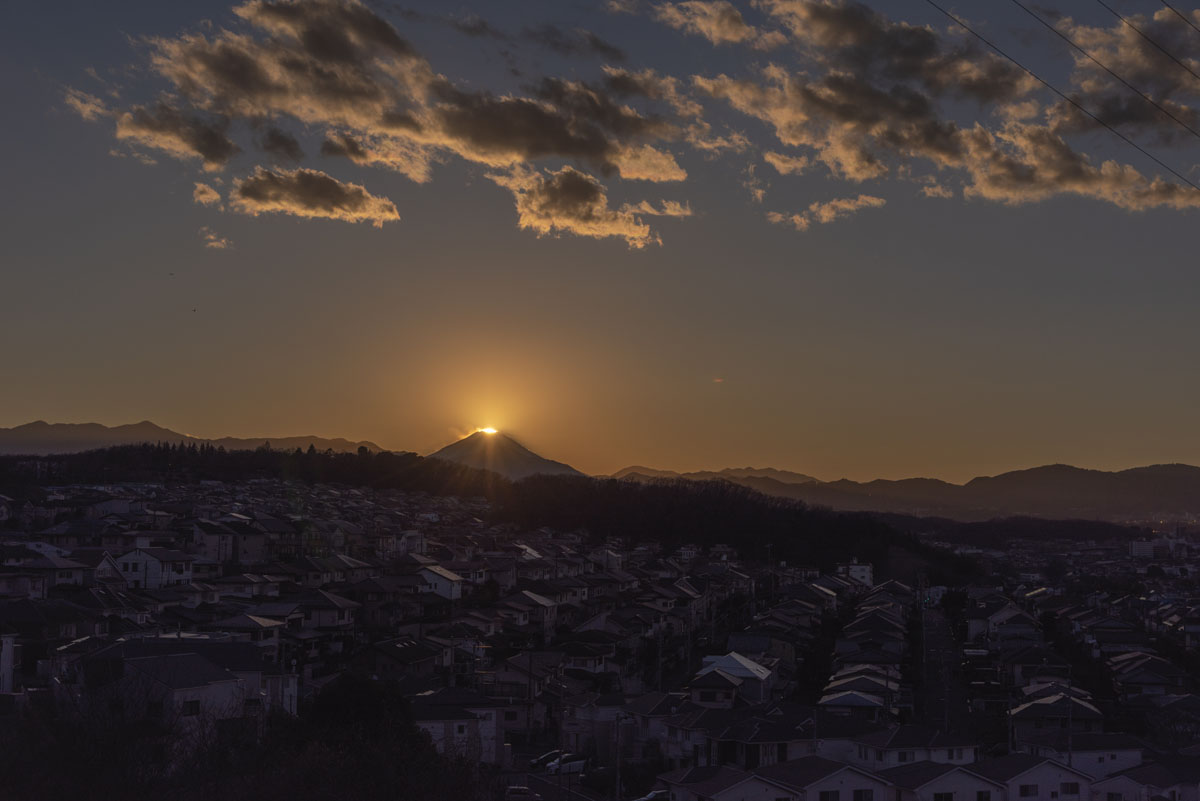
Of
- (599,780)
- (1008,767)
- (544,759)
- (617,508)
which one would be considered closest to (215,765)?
(599,780)

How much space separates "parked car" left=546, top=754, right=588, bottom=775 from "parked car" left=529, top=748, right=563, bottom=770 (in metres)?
0.17

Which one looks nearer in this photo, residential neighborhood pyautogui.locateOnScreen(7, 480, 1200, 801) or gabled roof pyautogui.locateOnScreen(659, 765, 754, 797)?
gabled roof pyautogui.locateOnScreen(659, 765, 754, 797)

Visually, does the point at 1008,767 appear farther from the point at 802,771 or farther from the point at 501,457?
the point at 501,457

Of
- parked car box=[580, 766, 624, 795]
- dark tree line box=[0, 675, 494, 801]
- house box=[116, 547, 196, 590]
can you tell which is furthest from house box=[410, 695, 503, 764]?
house box=[116, 547, 196, 590]

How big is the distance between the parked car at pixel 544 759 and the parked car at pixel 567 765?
17 centimetres

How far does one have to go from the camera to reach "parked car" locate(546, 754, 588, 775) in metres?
21.2

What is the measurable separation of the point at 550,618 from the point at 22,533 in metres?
19.7

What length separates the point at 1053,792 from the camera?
19312 mm

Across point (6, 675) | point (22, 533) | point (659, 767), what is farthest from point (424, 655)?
point (22, 533)

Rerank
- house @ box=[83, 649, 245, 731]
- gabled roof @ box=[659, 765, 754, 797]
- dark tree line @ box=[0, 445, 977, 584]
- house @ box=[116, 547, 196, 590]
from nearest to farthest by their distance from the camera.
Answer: house @ box=[83, 649, 245, 731], gabled roof @ box=[659, 765, 754, 797], house @ box=[116, 547, 196, 590], dark tree line @ box=[0, 445, 977, 584]

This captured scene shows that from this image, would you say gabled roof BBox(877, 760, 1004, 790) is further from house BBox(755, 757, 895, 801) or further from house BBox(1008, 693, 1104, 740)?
house BBox(1008, 693, 1104, 740)

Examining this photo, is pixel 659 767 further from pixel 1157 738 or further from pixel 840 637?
pixel 840 637

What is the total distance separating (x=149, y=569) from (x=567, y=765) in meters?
18.2

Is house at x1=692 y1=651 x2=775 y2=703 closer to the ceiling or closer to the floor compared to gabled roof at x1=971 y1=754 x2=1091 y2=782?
closer to the ceiling
